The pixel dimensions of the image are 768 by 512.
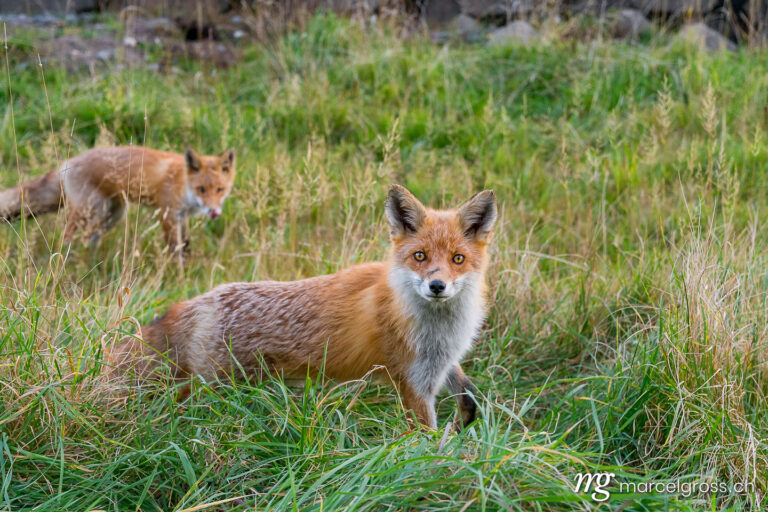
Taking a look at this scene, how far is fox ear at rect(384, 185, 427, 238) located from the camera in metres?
3.20

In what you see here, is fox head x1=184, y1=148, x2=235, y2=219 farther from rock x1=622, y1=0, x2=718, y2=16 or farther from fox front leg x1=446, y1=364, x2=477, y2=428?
rock x1=622, y1=0, x2=718, y2=16

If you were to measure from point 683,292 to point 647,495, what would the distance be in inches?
48.0

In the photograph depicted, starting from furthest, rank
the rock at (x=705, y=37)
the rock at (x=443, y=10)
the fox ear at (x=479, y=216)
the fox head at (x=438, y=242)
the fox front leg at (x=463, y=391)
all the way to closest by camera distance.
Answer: the rock at (x=443, y=10), the rock at (x=705, y=37), the fox front leg at (x=463, y=391), the fox ear at (x=479, y=216), the fox head at (x=438, y=242)

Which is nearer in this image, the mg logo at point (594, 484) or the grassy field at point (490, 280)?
the mg logo at point (594, 484)

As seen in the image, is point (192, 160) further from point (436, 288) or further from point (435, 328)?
point (436, 288)

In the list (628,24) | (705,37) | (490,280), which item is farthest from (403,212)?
(628,24)

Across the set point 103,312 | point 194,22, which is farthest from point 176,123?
point 103,312

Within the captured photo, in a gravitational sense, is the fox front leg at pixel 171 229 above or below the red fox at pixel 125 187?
below

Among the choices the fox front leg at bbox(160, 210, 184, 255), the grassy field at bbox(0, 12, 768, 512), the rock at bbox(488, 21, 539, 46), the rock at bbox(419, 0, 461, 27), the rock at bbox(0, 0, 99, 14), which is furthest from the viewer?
the rock at bbox(0, 0, 99, 14)

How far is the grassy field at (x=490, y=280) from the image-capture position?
7.95 feet

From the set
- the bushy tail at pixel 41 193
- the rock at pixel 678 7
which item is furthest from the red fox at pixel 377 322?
the rock at pixel 678 7

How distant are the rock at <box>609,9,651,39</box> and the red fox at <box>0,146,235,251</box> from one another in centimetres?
522

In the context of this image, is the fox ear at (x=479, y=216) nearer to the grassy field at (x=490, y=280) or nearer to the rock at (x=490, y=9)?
the grassy field at (x=490, y=280)

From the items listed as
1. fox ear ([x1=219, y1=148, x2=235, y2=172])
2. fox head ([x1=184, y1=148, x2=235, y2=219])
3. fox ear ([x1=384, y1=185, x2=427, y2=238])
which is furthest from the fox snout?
fox ear ([x1=219, y1=148, x2=235, y2=172])
